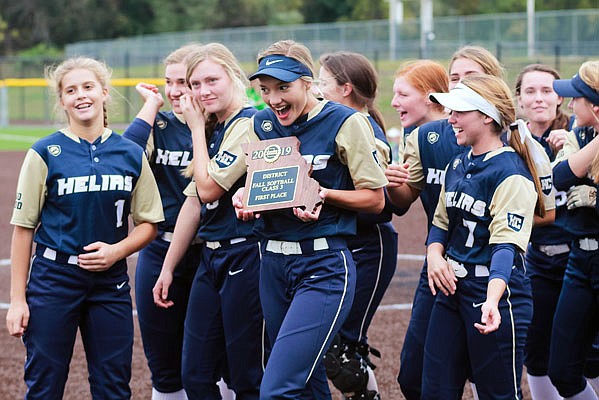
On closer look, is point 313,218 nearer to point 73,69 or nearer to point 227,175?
point 227,175

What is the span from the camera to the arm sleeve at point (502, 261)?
4.39 metres

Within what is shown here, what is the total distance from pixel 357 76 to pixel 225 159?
1.23 metres

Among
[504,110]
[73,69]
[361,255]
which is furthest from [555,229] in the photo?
[73,69]

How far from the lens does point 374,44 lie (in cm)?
3944

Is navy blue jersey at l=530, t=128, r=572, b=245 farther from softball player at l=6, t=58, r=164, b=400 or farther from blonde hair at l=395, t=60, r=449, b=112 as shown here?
softball player at l=6, t=58, r=164, b=400

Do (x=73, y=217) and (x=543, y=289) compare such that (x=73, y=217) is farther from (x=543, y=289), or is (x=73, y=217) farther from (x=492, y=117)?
(x=543, y=289)

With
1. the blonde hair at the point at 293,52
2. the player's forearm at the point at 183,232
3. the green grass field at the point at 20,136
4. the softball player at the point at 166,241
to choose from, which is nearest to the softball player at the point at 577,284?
the blonde hair at the point at 293,52

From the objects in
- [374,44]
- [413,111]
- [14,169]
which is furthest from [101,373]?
[374,44]

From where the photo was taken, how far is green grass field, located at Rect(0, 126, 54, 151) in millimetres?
27750

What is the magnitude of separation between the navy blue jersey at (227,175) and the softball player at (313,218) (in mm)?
317

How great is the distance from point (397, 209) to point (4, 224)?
1019 cm

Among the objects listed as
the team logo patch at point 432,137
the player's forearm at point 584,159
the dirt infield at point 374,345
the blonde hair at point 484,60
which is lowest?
the dirt infield at point 374,345

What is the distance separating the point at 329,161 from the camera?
187 inches

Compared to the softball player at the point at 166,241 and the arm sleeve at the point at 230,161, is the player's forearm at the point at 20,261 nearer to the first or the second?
the softball player at the point at 166,241
